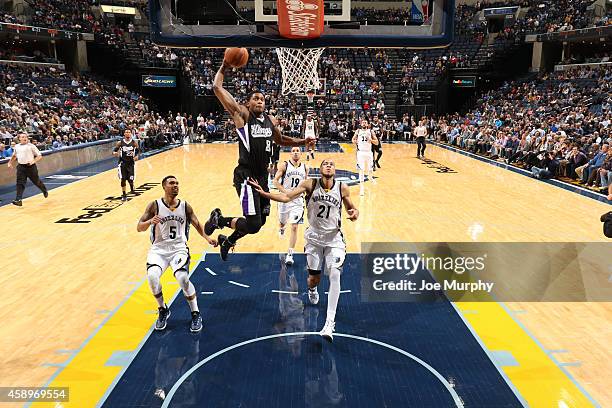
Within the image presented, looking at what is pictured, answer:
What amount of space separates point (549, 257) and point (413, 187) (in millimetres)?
6484

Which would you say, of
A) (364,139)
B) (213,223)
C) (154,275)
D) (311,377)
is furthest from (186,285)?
(364,139)

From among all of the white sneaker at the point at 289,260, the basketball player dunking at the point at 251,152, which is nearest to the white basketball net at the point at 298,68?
the white sneaker at the point at 289,260

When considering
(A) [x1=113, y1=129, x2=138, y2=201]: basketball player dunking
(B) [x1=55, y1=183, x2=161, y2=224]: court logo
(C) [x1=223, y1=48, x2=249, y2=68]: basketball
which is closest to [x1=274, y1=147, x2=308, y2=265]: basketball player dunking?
(C) [x1=223, y1=48, x2=249, y2=68]: basketball

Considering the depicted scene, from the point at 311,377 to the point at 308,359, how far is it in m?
0.31

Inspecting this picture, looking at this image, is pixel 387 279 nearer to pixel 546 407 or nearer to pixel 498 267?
pixel 498 267

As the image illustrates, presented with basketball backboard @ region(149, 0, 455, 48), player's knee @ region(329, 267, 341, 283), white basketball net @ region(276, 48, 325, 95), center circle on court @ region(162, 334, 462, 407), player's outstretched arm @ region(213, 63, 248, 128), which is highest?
basketball backboard @ region(149, 0, 455, 48)

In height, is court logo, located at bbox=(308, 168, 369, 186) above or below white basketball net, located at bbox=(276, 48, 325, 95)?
below

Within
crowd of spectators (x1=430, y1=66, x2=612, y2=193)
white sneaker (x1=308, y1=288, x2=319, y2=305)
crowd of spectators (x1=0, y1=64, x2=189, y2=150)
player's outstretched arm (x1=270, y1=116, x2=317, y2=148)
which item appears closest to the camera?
player's outstretched arm (x1=270, y1=116, x2=317, y2=148)

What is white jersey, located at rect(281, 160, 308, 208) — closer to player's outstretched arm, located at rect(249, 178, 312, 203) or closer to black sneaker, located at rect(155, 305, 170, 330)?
player's outstretched arm, located at rect(249, 178, 312, 203)

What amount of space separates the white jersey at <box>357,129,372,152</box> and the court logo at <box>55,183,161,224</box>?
594cm

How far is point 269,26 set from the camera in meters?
9.27

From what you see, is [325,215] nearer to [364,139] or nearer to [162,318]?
[162,318]

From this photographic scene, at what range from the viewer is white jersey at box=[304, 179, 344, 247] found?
16.6 feet

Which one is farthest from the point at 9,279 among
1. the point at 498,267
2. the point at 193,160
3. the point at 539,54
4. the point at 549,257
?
the point at 539,54
